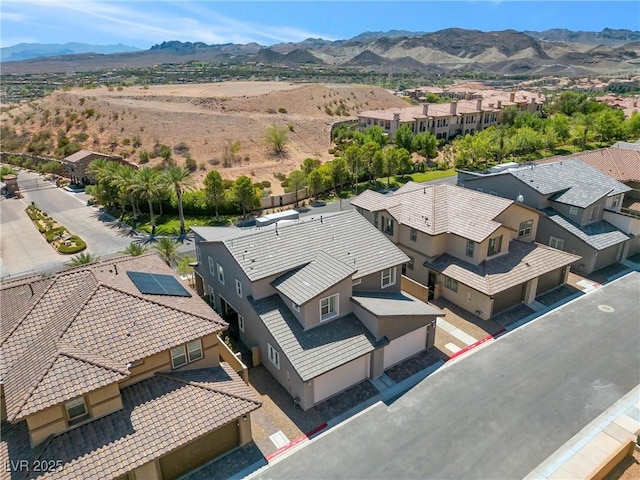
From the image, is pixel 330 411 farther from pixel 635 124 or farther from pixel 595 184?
pixel 635 124

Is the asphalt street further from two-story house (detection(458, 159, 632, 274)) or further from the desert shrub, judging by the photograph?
the desert shrub

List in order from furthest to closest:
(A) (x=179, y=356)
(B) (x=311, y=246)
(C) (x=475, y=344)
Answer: (C) (x=475, y=344), (B) (x=311, y=246), (A) (x=179, y=356)

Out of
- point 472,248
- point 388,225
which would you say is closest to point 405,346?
point 472,248

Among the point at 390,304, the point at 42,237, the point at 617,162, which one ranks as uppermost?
the point at 617,162

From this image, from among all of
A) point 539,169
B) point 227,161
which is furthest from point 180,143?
point 539,169

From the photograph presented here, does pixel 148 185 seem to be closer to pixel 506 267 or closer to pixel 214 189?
pixel 214 189

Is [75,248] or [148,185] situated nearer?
[75,248]
